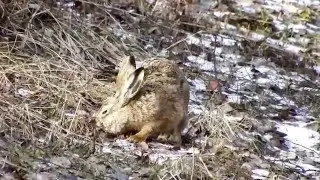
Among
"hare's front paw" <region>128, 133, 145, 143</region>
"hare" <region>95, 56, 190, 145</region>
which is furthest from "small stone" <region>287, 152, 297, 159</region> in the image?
"hare's front paw" <region>128, 133, 145, 143</region>

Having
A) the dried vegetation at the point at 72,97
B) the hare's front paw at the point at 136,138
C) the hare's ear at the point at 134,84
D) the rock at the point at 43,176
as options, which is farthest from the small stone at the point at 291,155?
the rock at the point at 43,176

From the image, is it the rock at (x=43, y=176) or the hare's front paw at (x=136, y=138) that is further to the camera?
the hare's front paw at (x=136, y=138)

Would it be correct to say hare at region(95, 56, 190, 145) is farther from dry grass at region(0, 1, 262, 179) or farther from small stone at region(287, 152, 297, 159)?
small stone at region(287, 152, 297, 159)

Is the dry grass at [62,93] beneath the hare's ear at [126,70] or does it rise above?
beneath

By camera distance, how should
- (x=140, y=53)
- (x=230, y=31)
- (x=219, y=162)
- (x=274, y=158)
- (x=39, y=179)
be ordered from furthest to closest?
(x=230, y=31), (x=140, y=53), (x=274, y=158), (x=219, y=162), (x=39, y=179)

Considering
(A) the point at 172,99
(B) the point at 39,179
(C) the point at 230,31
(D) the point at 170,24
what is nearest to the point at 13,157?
(B) the point at 39,179

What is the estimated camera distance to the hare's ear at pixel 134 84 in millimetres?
4586

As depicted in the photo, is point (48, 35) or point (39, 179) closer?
point (39, 179)

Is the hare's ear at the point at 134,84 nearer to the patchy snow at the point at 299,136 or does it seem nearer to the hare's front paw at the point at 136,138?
the hare's front paw at the point at 136,138

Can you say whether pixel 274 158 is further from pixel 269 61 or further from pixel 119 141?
pixel 269 61

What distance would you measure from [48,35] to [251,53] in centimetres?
217

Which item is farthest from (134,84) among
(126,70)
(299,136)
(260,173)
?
(299,136)

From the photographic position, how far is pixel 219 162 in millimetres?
4477

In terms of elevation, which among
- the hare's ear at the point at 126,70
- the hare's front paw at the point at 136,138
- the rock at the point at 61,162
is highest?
the hare's ear at the point at 126,70
